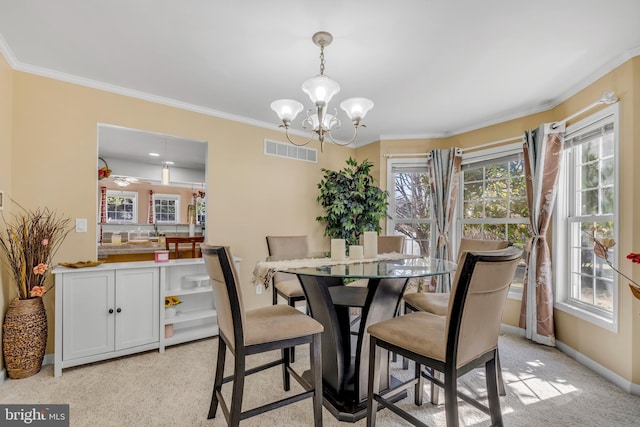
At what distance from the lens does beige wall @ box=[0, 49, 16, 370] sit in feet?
7.20

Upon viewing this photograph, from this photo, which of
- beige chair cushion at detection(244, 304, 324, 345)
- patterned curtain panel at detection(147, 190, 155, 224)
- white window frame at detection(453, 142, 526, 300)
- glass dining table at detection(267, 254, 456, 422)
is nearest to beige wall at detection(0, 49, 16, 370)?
beige chair cushion at detection(244, 304, 324, 345)

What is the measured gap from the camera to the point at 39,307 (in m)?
2.28

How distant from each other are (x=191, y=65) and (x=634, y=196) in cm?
352

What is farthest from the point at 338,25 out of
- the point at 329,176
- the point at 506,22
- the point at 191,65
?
the point at 329,176

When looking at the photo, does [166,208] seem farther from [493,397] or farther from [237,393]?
[493,397]

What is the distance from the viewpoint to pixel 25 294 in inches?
88.7

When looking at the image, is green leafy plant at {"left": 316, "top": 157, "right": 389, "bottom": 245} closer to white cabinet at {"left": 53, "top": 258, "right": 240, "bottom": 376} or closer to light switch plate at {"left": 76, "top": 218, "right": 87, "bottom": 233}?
white cabinet at {"left": 53, "top": 258, "right": 240, "bottom": 376}

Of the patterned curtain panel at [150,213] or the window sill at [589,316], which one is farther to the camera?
the patterned curtain panel at [150,213]

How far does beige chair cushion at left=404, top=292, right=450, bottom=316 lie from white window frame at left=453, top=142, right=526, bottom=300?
1.61 meters

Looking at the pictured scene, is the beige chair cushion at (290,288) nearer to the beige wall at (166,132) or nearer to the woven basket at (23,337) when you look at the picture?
the beige wall at (166,132)

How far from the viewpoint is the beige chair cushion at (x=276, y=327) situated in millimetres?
1518

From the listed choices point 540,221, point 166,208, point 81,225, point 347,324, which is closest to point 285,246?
point 347,324

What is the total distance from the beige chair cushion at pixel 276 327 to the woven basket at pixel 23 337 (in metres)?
1.81

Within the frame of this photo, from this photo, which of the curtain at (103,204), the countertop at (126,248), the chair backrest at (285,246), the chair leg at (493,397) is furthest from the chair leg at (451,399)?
the curtain at (103,204)
